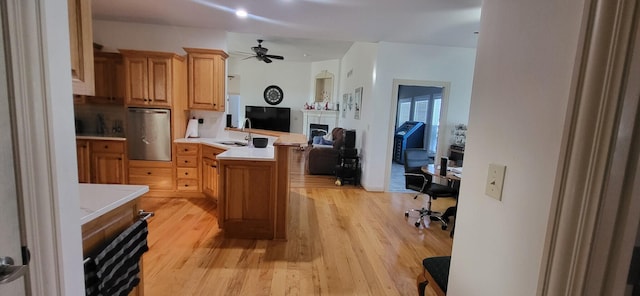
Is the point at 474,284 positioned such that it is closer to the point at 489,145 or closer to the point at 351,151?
the point at 489,145

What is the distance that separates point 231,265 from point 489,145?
2217 mm

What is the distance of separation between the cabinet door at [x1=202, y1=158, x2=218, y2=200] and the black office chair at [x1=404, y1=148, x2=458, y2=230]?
2.57 metres

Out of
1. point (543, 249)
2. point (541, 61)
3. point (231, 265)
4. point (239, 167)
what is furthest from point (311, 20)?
point (543, 249)

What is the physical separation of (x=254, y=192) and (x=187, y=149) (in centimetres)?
167

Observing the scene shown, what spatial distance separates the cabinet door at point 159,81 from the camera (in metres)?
3.72

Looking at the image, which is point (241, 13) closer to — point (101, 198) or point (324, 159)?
point (101, 198)

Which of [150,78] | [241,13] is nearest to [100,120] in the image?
[150,78]

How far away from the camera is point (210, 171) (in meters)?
3.75

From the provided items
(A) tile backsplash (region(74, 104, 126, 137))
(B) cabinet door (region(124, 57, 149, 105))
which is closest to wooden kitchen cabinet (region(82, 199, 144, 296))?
(B) cabinet door (region(124, 57, 149, 105))

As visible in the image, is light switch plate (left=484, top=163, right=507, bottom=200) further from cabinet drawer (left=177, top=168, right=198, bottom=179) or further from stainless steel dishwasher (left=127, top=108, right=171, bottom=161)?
stainless steel dishwasher (left=127, top=108, right=171, bottom=161)

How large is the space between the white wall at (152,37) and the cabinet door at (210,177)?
1.85m

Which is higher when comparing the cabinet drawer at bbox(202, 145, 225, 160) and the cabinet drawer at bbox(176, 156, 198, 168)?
the cabinet drawer at bbox(202, 145, 225, 160)

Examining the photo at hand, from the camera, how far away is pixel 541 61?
28.5 inches

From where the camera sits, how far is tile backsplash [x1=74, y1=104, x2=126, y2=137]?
4070mm
